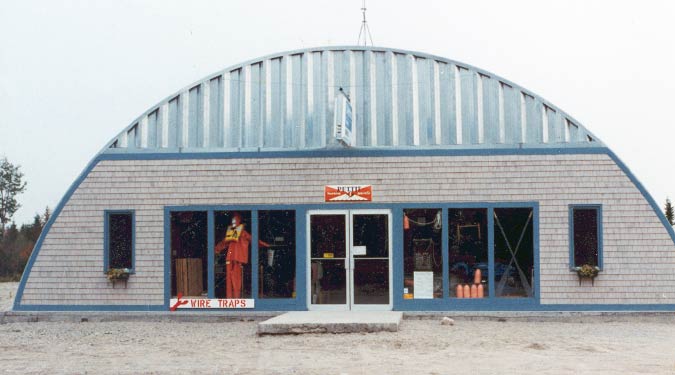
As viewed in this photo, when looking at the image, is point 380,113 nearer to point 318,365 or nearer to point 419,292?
point 419,292

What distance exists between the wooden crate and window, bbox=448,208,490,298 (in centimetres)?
522

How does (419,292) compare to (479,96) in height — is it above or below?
below

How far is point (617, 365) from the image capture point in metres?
11.6

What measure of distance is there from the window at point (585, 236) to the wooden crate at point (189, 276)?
25.1 feet

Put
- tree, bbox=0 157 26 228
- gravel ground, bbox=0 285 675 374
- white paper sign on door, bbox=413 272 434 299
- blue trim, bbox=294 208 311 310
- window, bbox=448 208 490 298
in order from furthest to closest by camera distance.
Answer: tree, bbox=0 157 26 228 → blue trim, bbox=294 208 311 310 → white paper sign on door, bbox=413 272 434 299 → window, bbox=448 208 490 298 → gravel ground, bbox=0 285 675 374

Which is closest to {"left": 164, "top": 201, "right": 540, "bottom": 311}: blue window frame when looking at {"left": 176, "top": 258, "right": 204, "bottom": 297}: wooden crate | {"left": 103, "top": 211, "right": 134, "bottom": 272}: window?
{"left": 176, "top": 258, "right": 204, "bottom": 297}: wooden crate

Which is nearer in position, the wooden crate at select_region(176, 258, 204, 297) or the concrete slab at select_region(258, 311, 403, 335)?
the concrete slab at select_region(258, 311, 403, 335)

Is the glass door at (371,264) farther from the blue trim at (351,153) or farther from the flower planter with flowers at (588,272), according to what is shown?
the flower planter with flowers at (588,272)

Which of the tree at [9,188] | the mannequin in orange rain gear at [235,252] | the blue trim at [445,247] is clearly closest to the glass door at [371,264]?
the blue trim at [445,247]

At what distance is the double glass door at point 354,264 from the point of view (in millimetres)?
17797

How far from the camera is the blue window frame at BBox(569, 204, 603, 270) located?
17.5 meters

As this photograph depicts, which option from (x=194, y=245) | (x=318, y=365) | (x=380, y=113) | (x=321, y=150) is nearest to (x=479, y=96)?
(x=380, y=113)

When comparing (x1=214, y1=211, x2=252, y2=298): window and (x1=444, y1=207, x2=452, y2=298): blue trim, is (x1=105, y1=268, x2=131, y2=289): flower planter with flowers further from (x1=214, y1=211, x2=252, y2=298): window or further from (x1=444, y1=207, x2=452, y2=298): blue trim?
(x1=444, y1=207, x2=452, y2=298): blue trim

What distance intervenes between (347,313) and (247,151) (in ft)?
13.0
